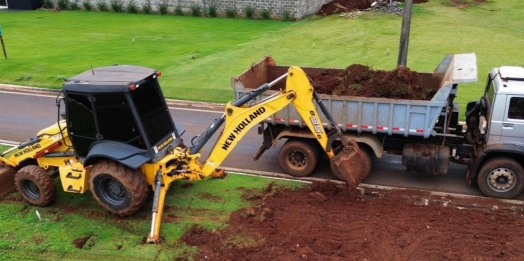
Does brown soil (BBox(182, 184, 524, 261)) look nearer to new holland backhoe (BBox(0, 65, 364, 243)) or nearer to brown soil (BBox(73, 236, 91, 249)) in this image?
new holland backhoe (BBox(0, 65, 364, 243))

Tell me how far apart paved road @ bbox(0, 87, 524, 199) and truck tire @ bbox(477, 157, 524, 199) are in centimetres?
32

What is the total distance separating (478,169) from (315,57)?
40.8 feet

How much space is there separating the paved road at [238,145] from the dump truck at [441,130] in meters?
0.47

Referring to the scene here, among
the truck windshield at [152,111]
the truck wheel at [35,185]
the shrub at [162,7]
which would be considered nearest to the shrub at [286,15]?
the shrub at [162,7]

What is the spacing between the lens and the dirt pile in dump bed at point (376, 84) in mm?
9727

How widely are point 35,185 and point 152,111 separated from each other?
117 inches

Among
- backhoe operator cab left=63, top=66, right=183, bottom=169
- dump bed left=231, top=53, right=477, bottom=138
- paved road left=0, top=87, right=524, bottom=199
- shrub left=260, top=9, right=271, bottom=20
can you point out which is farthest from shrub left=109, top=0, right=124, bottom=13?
backhoe operator cab left=63, top=66, right=183, bottom=169

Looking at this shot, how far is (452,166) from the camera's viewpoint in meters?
10.8

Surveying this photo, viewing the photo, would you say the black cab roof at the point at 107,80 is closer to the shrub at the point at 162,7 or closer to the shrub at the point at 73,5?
the shrub at the point at 162,7

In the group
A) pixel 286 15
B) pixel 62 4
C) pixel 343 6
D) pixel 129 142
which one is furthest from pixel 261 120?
pixel 62 4

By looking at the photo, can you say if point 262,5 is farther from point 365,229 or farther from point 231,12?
point 365,229

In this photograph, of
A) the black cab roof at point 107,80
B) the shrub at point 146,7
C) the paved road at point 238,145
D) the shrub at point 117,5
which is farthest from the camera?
the shrub at point 117,5

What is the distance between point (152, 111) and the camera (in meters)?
8.55

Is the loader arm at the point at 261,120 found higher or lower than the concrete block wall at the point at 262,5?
lower
